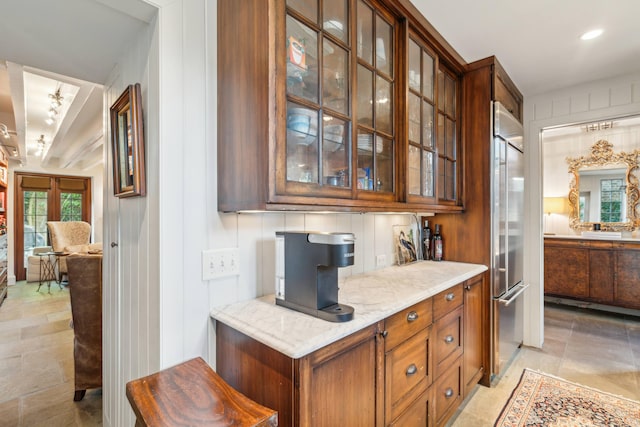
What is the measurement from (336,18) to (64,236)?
659 centimetres

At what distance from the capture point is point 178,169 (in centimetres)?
122

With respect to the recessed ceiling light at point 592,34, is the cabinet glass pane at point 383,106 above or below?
below

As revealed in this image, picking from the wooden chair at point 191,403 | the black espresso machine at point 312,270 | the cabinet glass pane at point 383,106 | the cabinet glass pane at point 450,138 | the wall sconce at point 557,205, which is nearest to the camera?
the wooden chair at point 191,403

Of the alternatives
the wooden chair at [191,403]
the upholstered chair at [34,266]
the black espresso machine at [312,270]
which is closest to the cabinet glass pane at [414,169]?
the black espresso machine at [312,270]

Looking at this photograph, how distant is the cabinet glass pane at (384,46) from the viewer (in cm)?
165

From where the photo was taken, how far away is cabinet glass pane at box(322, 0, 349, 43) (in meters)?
1.34

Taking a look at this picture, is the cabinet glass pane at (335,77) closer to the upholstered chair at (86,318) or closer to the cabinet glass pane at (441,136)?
the cabinet glass pane at (441,136)

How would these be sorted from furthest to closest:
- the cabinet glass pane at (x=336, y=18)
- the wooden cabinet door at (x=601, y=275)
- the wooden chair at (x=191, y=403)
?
the wooden cabinet door at (x=601, y=275) → the cabinet glass pane at (x=336, y=18) → the wooden chair at (x=191, y=403)

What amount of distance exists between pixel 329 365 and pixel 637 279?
15.0 feet

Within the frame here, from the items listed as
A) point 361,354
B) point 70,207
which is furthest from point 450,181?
point 70,207

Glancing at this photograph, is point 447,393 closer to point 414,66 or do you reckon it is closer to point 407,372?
point 407,372

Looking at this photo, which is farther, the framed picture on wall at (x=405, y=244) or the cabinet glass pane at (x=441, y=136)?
the framed picture on wall at (x=405, y=244)

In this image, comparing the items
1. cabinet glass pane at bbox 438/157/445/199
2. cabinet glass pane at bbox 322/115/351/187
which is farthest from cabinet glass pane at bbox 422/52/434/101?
cabinet glass pane at bbox 322/115/351/187

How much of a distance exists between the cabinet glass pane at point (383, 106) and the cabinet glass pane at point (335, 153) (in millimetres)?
323
